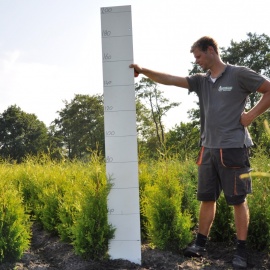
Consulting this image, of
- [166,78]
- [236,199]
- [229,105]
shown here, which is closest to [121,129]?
[166,78]

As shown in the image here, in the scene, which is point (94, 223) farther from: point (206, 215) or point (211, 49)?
point (211, 49)

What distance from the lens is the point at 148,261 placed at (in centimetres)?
468

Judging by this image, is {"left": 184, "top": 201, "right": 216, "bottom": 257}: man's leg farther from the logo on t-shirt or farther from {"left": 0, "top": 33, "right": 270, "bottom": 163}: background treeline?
{"left": 0, "top": 33, "right": 270, "bottom": 163}: background treeline

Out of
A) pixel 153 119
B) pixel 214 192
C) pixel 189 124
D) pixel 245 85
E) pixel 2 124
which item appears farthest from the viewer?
pixel 2 124

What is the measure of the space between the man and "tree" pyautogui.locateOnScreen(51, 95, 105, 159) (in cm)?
3521

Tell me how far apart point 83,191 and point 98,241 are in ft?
2.02

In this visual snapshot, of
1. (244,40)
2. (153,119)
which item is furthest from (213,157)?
(153,119)

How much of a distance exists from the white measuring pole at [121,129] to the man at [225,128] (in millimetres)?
252

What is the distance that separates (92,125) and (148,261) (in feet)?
128

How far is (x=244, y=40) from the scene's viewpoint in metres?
33.3

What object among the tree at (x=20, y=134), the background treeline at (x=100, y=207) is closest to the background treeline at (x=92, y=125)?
the tree at (x=20, y=134)

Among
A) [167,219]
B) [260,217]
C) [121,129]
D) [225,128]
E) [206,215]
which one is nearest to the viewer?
[225,128]

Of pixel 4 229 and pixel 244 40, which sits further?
pixel 244 40

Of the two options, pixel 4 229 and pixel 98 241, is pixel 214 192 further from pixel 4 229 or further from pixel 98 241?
pixel 4 229
